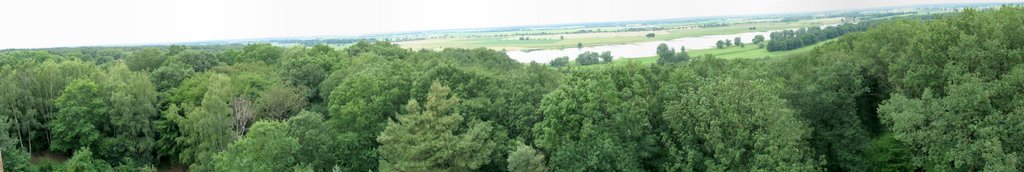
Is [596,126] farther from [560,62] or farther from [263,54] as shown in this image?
[263,54]

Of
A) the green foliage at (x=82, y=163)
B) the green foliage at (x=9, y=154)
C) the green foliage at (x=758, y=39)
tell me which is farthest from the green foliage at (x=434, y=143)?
the green foliage at (x=758, y=39)

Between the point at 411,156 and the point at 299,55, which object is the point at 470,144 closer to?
the point at 411,156

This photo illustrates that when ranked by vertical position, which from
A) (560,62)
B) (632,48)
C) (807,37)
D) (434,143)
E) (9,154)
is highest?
(807,37)

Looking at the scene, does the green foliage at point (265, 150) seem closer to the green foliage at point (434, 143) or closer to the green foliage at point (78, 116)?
the green foliage at point (434, 143)

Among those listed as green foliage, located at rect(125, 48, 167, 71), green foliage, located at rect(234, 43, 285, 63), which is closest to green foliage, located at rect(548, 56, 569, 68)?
green foliage, located at rect(234, 43, 285, 63)

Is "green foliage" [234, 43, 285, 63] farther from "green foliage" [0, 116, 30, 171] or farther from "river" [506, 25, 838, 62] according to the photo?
"green foliage" [0, 116, 30, 171]

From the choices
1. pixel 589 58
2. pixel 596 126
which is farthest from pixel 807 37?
pixel 596 126
